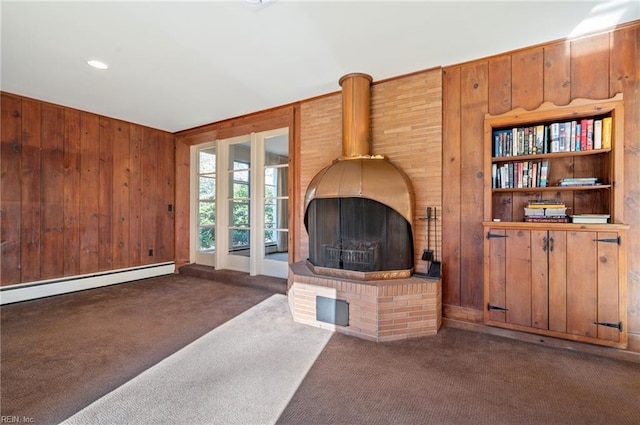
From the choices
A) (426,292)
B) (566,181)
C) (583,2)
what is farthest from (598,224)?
(583,2)

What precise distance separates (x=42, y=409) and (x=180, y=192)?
151 inches

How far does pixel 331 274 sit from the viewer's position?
270cm

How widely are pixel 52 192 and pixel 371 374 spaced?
14.1 ft

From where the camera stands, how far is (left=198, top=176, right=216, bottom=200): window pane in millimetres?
4914

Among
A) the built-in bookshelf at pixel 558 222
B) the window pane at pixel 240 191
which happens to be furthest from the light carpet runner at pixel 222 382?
the window pane at pixel 240 191

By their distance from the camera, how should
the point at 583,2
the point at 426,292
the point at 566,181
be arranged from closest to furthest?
the point at 583,2 → the point at 566,181 → the point at 426,292

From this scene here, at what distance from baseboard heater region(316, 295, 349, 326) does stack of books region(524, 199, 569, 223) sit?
5.56 ft

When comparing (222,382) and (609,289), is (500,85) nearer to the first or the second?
(609,289)

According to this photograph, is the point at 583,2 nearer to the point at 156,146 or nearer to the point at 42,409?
the point at 42,409

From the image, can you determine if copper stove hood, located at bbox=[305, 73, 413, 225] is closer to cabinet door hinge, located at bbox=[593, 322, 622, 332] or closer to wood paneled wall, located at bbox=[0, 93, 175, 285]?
cabinet door hinge, located at bbox=[593, 322, 622, 332]

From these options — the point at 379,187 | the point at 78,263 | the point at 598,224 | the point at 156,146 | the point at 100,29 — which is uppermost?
the point at 100,29

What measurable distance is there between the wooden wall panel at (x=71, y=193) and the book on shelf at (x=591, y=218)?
5452 millimetres

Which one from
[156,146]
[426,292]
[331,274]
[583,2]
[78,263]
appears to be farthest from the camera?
[156,146]

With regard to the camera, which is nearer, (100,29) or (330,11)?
(330,11)
